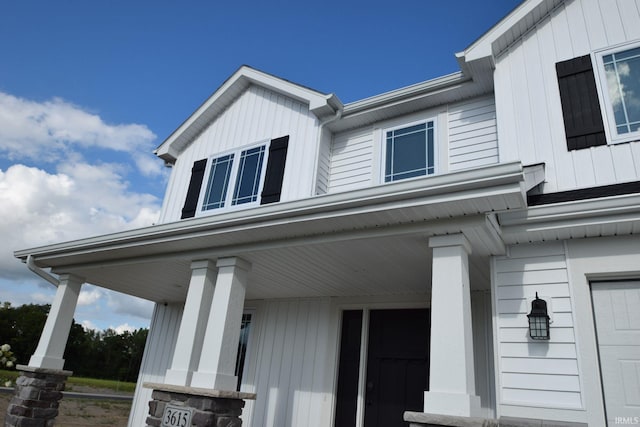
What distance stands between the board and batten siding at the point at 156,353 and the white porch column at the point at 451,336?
19.0 feet

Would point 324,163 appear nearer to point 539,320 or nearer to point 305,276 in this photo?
point 305,276

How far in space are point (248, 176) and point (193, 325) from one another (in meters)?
2.93

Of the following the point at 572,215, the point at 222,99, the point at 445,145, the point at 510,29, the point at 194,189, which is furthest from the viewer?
the point at 222,99

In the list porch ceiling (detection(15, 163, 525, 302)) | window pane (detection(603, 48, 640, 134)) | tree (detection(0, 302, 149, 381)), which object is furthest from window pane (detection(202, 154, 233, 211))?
tree (detection(0, 302, 149, 381))

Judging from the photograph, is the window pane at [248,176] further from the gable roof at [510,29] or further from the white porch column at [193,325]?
the gable roof at [510,29]

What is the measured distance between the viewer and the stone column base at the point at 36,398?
5.88m

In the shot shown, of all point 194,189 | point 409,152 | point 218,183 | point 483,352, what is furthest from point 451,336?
point 194,189

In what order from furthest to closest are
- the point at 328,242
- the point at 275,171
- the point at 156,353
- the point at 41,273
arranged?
the point at 156,353 < the point at 41,273 < the point at 275,171 < the point at 328,242

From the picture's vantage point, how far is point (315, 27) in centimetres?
792

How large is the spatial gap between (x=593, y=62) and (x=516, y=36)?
0.99 m

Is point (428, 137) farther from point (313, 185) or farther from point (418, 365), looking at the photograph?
point (418, 365)

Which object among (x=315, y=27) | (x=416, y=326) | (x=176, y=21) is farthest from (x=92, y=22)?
(x=416, y=326)

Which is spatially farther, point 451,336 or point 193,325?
point 193,325

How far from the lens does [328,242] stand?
4.15m
